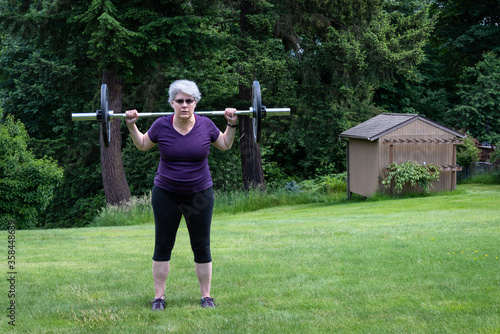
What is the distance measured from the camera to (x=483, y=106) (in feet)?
80.8

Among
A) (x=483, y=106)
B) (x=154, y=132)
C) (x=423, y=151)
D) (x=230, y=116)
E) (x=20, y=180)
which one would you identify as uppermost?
(x=483, y=106)

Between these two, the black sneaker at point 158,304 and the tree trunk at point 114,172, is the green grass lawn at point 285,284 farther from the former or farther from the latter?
the tree trunk at point 114,172

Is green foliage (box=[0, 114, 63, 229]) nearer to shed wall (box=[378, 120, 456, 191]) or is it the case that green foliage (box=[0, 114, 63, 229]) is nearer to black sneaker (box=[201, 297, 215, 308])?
shed wall (box=[378, 120, 456, 191])

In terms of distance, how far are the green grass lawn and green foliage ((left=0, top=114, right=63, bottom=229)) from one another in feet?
27.1

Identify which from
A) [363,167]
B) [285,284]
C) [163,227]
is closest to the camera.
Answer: [163,227]

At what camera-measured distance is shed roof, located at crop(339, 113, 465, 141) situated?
15981 mm

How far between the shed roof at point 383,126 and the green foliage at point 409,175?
40.0 inches

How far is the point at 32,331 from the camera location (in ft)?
12.5

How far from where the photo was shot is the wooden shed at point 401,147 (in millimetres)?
16047

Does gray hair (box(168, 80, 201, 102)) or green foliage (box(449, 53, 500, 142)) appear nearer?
gray hair (box(168, 80, 201, 102))

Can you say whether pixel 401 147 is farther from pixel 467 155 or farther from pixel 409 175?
pixel 467 155

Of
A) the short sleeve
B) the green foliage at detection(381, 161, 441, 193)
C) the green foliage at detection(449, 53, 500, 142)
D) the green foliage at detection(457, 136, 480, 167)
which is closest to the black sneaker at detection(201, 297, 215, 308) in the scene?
the short sleeve

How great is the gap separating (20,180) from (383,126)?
10727 mm

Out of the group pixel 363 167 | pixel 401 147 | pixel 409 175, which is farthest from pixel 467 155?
pixel 409 175
